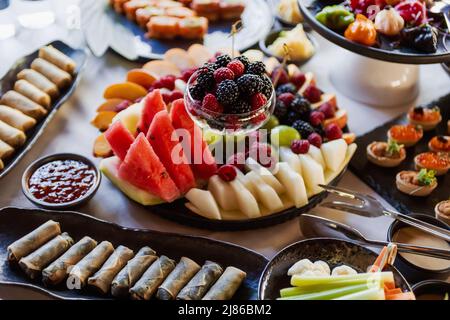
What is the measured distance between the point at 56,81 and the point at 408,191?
59.2 inches

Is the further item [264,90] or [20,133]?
[20,133]

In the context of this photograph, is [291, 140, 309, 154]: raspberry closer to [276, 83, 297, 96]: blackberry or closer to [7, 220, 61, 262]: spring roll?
[276, 83, 297, 96]: blackberry

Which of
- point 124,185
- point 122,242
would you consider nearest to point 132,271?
point 122,242

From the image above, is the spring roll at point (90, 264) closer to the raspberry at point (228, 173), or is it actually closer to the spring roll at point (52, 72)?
the raspberry at point (228, 173)

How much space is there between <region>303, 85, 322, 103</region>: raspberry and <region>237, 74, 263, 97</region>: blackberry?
1.93ft

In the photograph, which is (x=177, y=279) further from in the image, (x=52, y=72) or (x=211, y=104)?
(x=52, y=72)

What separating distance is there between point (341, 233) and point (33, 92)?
1362 millimetres

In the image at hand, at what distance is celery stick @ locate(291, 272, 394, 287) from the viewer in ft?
5.23

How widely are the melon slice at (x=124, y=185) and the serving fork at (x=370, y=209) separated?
1.97 ft

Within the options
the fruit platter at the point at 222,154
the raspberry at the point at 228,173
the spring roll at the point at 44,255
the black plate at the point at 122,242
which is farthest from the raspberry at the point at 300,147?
the spring roll at the point at 44,255

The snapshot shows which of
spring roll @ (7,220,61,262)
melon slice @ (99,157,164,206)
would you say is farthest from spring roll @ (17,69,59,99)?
spring roll @ (7,220,61,262)
